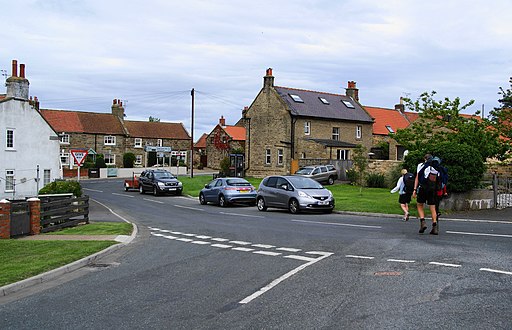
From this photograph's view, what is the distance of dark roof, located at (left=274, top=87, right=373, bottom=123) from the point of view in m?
50.3

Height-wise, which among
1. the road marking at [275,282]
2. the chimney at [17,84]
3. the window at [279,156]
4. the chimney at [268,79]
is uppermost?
the chimney at [268,79]

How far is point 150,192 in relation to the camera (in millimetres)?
41688

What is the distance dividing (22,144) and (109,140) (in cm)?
3661

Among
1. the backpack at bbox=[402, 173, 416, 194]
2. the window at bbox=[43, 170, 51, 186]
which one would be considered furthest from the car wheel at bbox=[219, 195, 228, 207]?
the window at bbox=[43, 170, 51, 186]

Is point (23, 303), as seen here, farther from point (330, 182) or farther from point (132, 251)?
point (330, 182)

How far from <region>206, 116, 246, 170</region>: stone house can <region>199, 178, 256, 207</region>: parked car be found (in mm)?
41845

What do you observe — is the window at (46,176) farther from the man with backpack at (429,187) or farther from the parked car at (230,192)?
the man with backpack at (429,187)

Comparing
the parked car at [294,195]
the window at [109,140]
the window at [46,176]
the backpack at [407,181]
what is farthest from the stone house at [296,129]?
the backpack at [407,181]

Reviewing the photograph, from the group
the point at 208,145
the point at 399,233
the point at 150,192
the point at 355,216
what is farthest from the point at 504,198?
the point at 208,145

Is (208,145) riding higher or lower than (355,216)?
higher

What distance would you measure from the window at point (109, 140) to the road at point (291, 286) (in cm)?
6133

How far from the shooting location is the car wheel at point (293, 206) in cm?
2228

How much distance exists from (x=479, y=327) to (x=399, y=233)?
8146 millimetres

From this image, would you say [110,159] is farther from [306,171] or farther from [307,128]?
[306,171]
